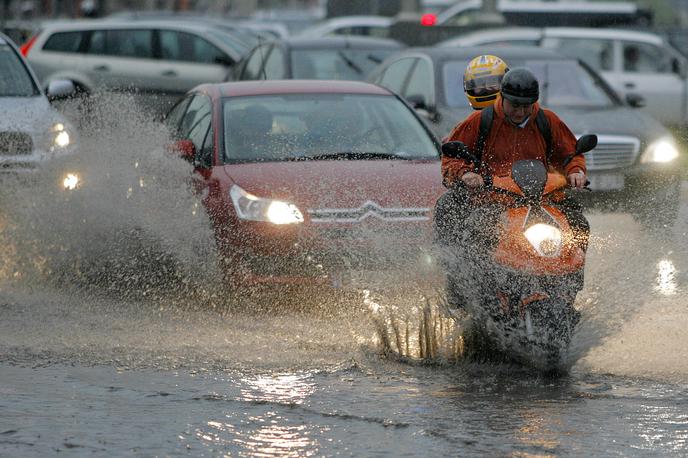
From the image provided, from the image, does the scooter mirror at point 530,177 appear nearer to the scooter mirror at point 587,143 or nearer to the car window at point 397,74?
the scooter mirror at point 587,143

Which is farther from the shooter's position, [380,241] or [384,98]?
[384,98]

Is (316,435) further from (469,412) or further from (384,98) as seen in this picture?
(384,98)

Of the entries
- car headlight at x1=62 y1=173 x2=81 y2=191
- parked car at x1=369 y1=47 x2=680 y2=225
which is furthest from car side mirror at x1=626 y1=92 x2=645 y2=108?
car headlight at x1=62 y1=173 x2=81 y2=191

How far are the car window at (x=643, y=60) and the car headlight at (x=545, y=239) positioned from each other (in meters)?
14.1

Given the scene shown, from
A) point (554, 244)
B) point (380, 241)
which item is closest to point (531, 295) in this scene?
point (554, 244)

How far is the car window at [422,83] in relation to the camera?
14.1 meters

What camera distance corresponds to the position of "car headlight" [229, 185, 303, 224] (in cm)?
906

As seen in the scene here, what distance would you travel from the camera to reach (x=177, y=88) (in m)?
21.6

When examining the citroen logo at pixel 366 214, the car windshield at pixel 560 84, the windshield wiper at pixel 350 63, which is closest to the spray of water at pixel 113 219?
the citroen logo at pixel 366 214

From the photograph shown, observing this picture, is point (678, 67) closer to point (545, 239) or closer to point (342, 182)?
point (342, 182)

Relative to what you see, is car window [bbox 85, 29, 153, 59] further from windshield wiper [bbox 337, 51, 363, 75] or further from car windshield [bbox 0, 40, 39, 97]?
car windshield [bbox 0, 40, 39, 97]

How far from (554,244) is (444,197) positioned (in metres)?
0.97

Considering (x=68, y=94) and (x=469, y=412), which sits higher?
(x=68, y=94)

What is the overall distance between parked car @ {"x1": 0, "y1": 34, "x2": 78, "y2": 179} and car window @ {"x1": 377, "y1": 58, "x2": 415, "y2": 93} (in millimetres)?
3362
